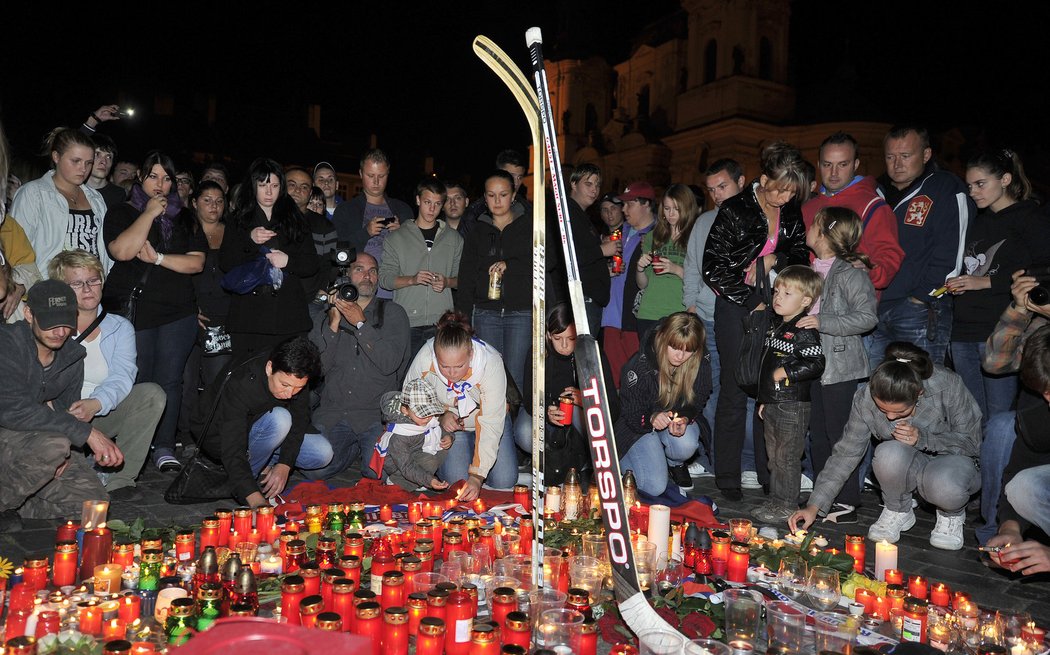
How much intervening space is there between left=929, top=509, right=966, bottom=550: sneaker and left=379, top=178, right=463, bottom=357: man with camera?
388cm

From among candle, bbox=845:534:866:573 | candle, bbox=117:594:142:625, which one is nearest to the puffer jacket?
candle, bbox=845:534:866:573

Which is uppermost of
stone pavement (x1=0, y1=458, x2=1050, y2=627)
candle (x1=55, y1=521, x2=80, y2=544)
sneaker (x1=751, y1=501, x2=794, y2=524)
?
candle (x1=55, y1=521, x2=80, y2=544)

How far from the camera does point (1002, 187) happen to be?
5.79m

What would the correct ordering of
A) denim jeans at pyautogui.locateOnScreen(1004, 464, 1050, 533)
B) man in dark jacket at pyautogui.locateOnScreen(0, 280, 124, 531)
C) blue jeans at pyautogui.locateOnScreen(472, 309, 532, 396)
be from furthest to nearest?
blue jeans at pyautogui.locateOnScreen(472, 309, 532, 396)
man in dark jacket at pyautogui.locateOnScreen(0, 280, 124, 531)
denim jeans at pyautogui.locateOnScreen(1004, 464, 1050, 533)

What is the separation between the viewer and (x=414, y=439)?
5590 millimetres

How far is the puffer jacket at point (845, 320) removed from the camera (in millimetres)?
5406

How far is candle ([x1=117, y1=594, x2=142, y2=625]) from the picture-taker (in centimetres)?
315

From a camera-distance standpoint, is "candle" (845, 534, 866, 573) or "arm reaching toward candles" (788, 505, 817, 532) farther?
"arm reaching toward candles" (788, 505, 817, 532)

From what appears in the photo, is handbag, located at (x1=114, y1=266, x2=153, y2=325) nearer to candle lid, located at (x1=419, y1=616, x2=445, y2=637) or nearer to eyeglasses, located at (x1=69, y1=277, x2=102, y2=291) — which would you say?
eyeglasses, located at (x1=69, y1=277, x2=102, y2=291)

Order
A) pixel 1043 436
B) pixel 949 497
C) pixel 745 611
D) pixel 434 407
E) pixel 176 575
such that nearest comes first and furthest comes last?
pixel 745 611, pixel 176 575, pixel 1043 436, pixel 949 497, pixel 434 407

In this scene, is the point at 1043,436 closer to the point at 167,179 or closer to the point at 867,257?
the point at 867,257

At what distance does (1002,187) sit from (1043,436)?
2.33 metres

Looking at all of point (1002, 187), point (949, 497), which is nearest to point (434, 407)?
point (949, 497)

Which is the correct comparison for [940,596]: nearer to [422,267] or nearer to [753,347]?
[753,347]
